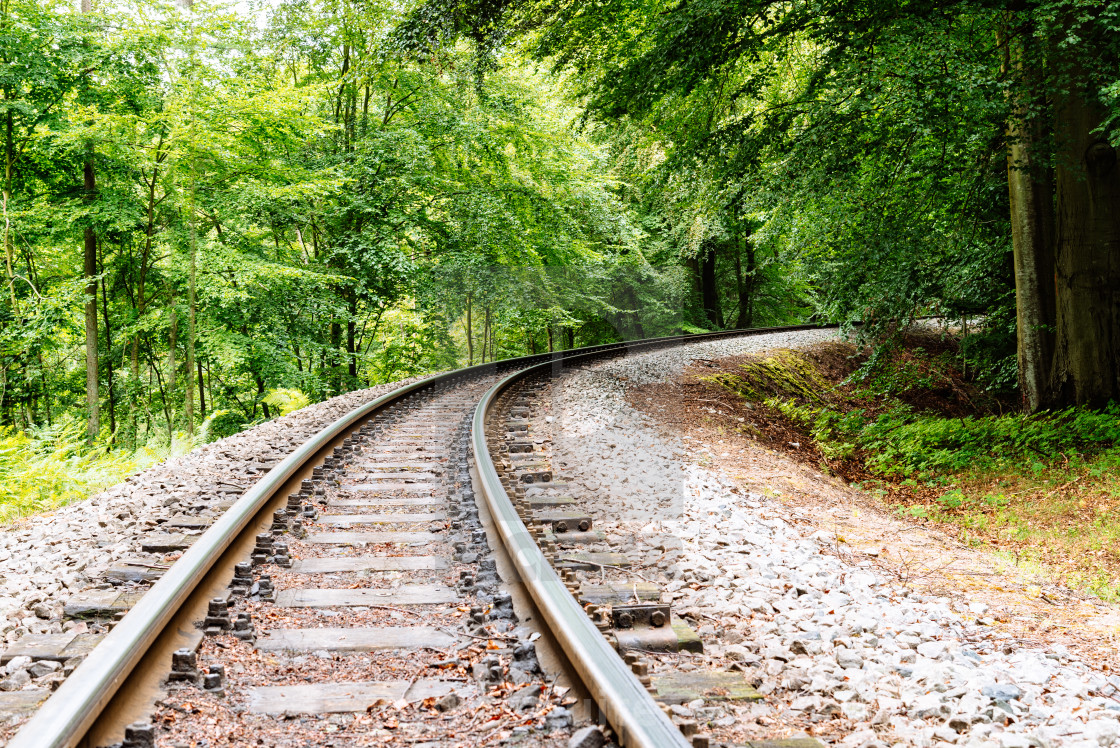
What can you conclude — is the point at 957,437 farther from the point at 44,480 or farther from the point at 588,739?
the point at 44,480

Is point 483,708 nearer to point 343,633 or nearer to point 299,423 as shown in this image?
point 343,633

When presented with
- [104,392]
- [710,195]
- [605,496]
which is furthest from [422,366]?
[605,496]

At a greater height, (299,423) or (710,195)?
(710,195)

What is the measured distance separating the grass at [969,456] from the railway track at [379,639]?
4.24 m

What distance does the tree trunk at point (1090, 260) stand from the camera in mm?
8391

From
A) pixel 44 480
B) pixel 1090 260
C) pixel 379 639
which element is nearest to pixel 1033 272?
pixel 1090 260

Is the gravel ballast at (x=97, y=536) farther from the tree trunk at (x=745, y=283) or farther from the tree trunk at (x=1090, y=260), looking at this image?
the tree trunk at (x=745, y=283)

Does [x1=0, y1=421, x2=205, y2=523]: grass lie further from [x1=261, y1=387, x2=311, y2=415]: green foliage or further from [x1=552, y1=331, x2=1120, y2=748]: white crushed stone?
[x1=261, y1=387, x2=311, y2=415]: green foliage

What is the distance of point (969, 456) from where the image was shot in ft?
28.9

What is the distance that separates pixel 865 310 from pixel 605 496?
6956 mm

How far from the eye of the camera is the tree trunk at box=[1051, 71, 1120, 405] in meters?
8.39

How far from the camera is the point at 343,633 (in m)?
2.70

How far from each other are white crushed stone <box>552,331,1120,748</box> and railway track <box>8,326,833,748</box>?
340 millimetres

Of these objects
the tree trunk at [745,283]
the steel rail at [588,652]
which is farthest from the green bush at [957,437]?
the tree trunk at [745,283]
